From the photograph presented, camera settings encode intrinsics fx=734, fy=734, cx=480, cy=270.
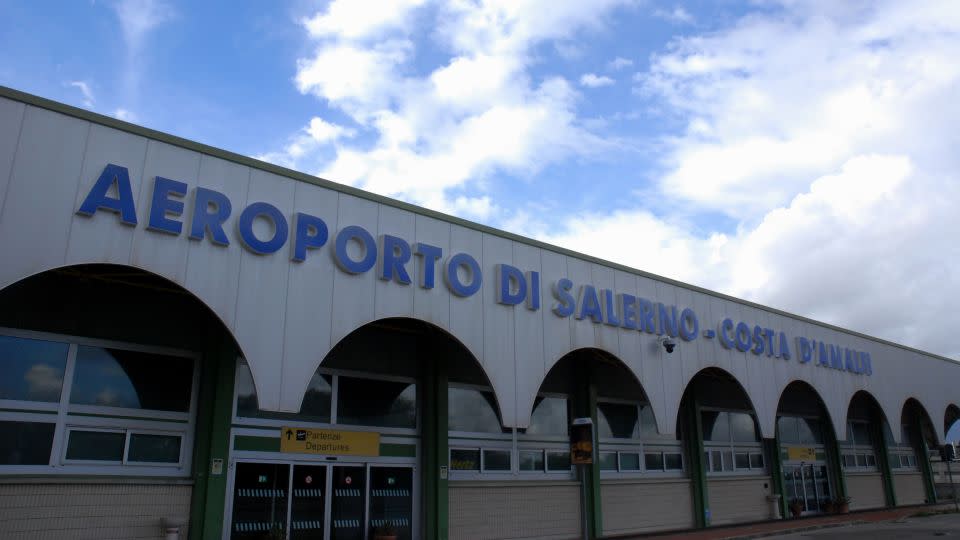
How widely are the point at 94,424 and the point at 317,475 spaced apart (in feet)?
14.0

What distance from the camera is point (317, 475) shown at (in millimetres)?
14727

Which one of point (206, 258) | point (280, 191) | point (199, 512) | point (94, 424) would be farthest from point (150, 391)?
point (280, 191)

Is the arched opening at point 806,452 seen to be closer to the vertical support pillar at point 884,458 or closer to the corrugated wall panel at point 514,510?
the vertical support pillar at point 884,458

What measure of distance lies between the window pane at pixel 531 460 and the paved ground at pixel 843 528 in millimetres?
3498

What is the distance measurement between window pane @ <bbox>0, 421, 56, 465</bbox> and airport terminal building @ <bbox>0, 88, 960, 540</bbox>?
0.03 m

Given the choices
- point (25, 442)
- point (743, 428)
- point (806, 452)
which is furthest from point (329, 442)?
point (806, 452)

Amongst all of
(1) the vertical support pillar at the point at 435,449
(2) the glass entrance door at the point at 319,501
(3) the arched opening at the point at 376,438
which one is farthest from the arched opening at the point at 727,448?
(2) the glass entrance door at the point at 319,501

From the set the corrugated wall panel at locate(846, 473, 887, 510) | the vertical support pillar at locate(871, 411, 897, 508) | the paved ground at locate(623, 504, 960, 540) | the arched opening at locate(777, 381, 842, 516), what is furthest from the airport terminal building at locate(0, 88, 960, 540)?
the vertical support pillar at locate(871, 411, 897, 508)

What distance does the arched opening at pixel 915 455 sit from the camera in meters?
32.5

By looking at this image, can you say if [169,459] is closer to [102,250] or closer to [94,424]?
[94,424]

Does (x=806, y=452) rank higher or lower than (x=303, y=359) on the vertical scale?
lower

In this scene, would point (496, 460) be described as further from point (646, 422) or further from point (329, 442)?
point (646, 422)

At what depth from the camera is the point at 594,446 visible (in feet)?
63.4

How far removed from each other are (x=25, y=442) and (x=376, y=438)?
21.2 ft
